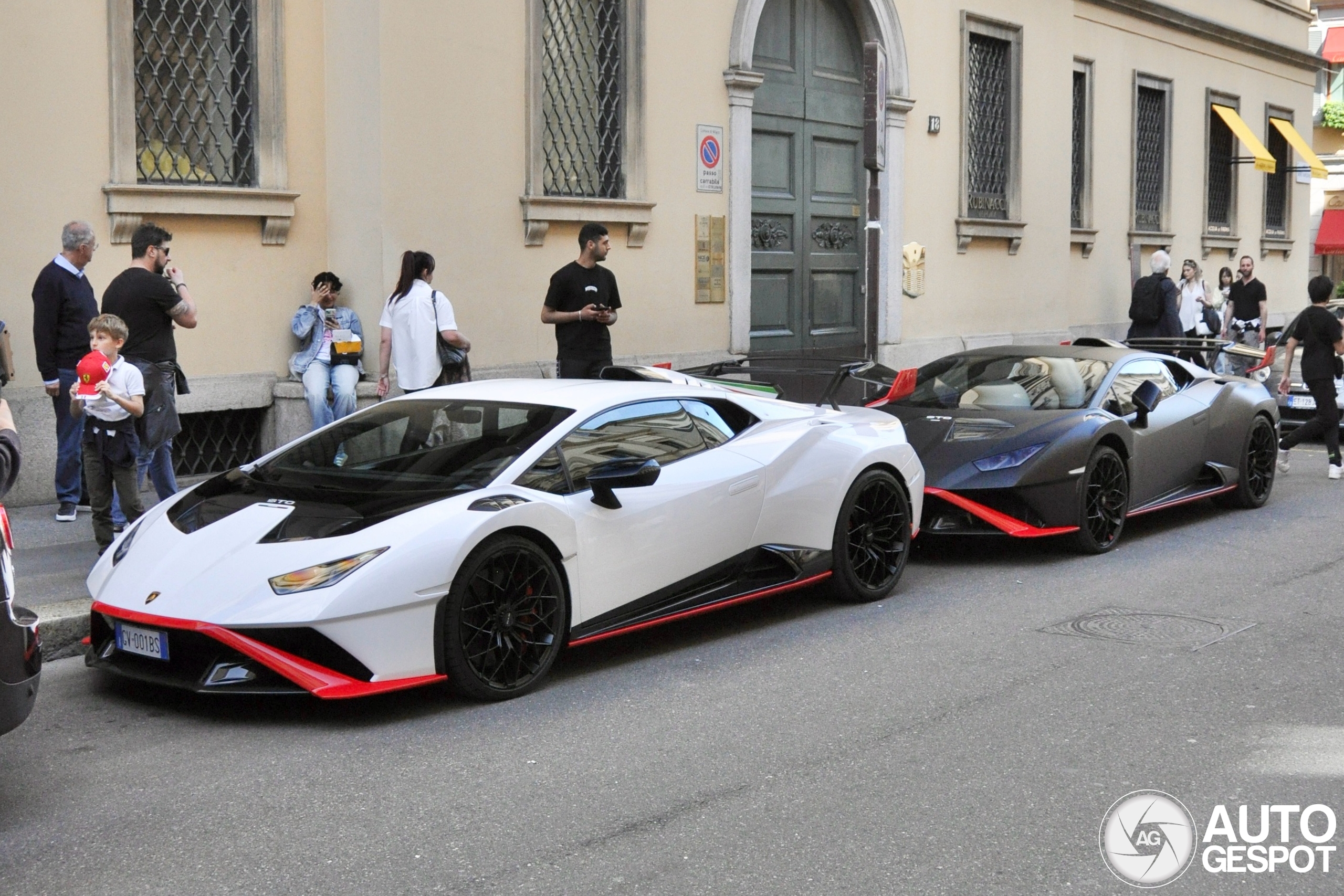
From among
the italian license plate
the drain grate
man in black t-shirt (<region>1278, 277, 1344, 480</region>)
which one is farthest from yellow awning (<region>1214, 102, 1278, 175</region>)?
the italian license plate

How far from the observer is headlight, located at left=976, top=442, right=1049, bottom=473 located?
29.1 ft

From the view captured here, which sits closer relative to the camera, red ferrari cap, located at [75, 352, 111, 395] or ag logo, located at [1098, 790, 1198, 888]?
ag logo, located at [1098, 790, 1198, 888]

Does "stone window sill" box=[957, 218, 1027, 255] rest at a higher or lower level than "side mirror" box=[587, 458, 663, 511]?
higher

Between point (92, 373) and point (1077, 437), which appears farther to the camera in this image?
point (1077, 437)

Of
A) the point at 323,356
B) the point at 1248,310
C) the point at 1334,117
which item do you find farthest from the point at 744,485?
the point at 1334,117

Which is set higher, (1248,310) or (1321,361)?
(1248,310)

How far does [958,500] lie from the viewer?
8.87 metres

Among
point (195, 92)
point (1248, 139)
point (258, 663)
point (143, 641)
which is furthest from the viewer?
point (1248, 139)

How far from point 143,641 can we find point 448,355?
508 centimetres

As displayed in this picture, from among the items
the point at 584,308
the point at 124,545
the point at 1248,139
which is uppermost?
the point at 1248,139

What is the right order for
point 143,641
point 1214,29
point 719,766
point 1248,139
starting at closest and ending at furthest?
point 719,766 → point 143,641 → point 1214,29 → point 1248,139

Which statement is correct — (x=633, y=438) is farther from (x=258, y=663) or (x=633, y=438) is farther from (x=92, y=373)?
(x=92, y=373)

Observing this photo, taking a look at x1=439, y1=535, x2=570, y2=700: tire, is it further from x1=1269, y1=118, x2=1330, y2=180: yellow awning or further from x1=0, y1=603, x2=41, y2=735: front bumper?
x1=1269, y1=118, x2=1330, y2=180: yellow awning

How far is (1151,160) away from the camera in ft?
75.5
